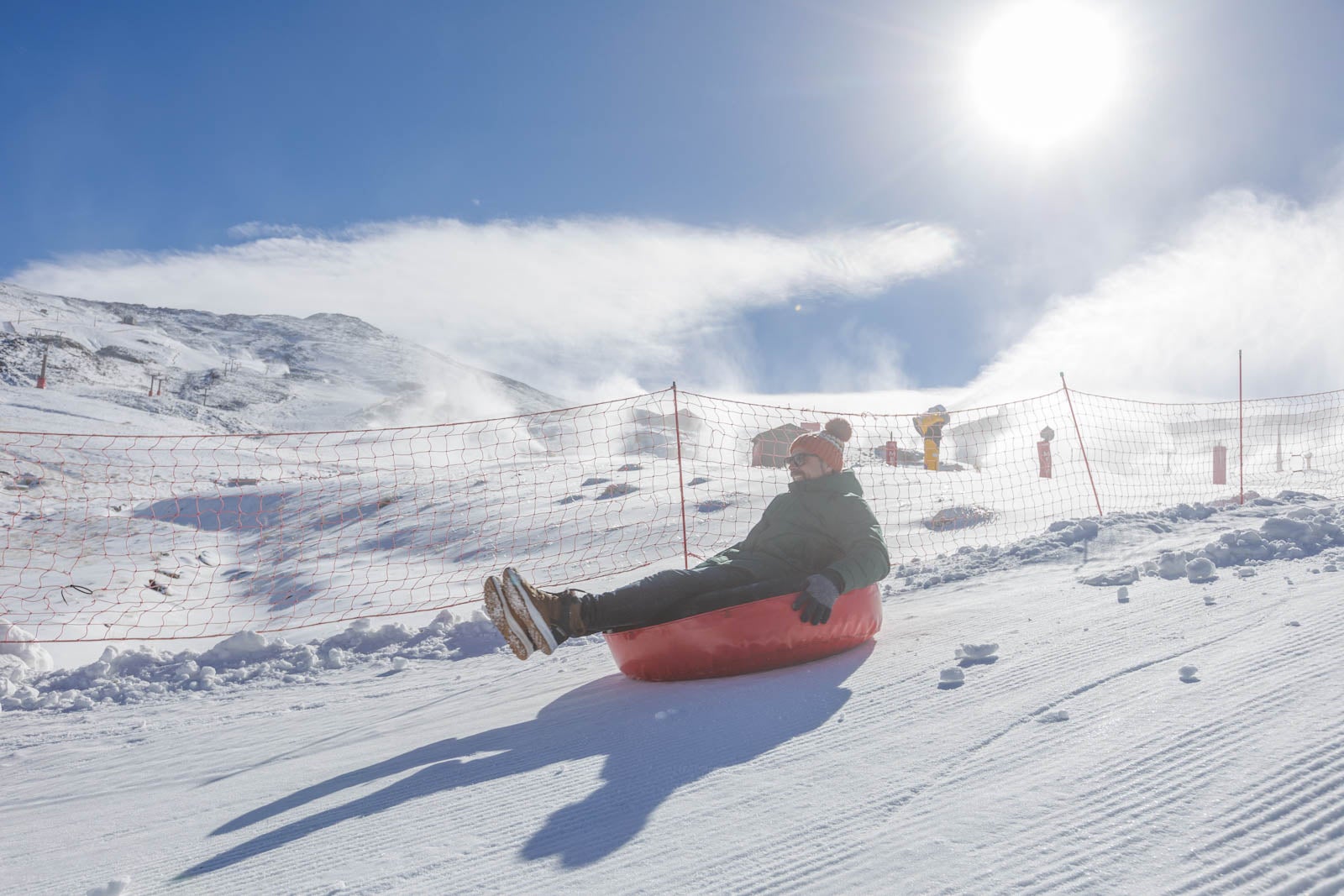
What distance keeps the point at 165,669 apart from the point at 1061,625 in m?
4.78

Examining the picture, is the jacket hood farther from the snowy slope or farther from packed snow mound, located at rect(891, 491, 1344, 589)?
packed snow mound, located at rect(891, 491, 1344, 589)

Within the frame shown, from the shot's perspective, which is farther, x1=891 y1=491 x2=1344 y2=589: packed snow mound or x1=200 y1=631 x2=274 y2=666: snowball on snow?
x1=200 y1=631 x2=274 y2=666: snowball on snow

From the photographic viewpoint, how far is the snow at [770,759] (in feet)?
4.79

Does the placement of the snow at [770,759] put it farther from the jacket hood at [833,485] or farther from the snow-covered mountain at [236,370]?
the snow-covered mountain at [236,370]

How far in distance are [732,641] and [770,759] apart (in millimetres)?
929

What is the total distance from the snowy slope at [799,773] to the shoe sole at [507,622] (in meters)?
0.28

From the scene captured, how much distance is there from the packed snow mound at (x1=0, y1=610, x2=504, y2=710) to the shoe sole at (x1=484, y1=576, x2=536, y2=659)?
1710 millimetres

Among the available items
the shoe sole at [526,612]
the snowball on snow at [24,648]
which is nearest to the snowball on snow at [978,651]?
the shoe sole at [526,612]

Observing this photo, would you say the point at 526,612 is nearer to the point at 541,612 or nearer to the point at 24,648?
the point at 541,612

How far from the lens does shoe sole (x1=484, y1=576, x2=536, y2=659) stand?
2.96 metres

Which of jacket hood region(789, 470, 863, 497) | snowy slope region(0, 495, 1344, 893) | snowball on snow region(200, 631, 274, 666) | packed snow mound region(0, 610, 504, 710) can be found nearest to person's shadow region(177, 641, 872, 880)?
A: snowy slope region(0, 495, 1344, 893)

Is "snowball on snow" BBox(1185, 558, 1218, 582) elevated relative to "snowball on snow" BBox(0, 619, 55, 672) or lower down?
elevated

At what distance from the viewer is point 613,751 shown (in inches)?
92.1

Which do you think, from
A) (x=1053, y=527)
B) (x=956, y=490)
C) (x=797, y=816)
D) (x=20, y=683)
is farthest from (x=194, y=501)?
(x=797, y=816)
